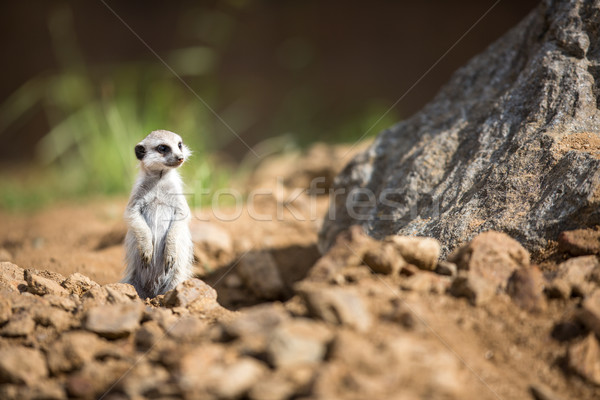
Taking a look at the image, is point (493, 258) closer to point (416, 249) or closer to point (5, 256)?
point (416, 249)

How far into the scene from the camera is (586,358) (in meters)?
1.52

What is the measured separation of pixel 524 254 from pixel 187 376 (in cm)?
129

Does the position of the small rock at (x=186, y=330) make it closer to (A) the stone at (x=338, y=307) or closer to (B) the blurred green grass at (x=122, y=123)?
(A) the stone at (x=338, y=307)

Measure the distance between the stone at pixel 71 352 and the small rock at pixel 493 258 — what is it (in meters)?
1.32

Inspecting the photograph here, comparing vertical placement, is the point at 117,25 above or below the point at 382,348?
above

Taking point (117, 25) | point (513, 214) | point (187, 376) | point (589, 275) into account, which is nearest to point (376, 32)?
point (117, 25)

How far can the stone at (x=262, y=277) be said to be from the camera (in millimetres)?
3400

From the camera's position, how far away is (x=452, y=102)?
130 inches

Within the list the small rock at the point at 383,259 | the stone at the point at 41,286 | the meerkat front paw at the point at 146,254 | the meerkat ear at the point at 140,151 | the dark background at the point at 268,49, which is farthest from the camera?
the dark background at the point at 268,49

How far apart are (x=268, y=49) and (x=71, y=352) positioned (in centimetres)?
849

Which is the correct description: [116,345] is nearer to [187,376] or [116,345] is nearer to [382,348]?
[187,376]

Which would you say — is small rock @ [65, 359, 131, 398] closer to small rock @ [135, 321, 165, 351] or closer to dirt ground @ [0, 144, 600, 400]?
small rock @ [135, 321, 165, 351]

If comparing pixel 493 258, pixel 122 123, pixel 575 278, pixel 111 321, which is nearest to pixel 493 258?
pixel 493 258

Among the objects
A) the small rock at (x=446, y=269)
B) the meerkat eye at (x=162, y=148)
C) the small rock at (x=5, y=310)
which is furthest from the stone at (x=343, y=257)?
the meerkat eye at (x=162, y=148)
